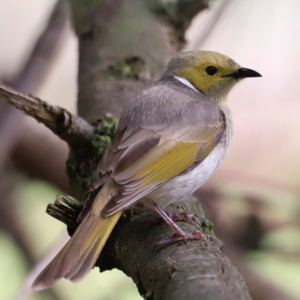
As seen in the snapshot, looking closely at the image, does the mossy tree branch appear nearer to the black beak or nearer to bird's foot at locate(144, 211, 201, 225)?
bird's foot at locate(144, 211, 201, 225)

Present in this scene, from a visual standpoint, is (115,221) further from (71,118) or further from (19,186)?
(19,186)

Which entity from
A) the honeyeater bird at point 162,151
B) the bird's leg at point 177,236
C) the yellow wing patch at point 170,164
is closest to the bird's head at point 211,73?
the honeyeater bird at point 162,151

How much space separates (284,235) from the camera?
3.42m

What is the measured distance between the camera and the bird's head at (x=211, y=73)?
2951 millimetres

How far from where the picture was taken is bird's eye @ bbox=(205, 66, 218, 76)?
297cm

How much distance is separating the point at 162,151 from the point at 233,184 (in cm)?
146

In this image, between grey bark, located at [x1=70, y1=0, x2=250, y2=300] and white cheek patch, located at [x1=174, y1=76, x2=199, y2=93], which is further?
white cheek patch, located at [x1=174, y1=76, x2=199, y2=93]

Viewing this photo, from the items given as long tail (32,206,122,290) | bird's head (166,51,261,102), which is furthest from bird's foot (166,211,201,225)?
bird's head (166,51,261,102)

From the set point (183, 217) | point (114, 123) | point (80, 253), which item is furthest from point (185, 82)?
point (80, 253)

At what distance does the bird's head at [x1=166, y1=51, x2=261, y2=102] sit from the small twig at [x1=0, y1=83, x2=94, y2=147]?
695mm

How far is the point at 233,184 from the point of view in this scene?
3.67 m

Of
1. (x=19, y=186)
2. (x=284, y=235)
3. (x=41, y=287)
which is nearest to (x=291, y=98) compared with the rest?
(x=284, y=235)

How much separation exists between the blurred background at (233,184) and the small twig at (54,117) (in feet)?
2.63

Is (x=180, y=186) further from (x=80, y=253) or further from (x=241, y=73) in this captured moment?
(x=241, y=73)
